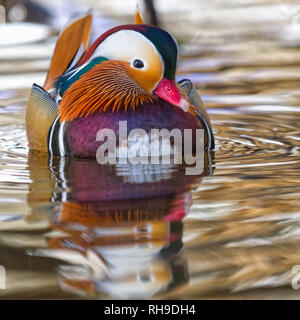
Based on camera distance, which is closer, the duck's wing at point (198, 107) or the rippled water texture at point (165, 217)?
the rippled water texture at point (165, 217)

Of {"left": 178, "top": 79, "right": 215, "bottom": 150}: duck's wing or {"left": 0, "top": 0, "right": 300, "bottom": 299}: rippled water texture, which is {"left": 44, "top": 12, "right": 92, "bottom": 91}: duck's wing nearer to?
{"left": 0, "top": 0, "right": 300, "bottom": 299}: rippled water texture

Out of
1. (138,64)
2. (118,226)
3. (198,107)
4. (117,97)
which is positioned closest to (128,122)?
(117,97)

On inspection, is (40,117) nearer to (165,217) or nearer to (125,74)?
(125,74)

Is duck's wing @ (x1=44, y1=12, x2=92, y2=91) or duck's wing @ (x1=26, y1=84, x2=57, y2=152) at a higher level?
duck's wing @ (x1=44, y1=12, x2=92, y2=91)

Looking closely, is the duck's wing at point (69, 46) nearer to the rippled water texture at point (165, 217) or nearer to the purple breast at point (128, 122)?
the rippled water texture at point (165, 217)

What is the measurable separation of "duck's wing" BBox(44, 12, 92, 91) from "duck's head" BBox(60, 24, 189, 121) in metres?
0.34

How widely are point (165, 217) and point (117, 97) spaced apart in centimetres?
110

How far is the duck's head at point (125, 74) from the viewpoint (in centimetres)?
414

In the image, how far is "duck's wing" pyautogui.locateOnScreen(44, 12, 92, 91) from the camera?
16.1 ft

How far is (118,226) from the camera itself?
3311 millimetres

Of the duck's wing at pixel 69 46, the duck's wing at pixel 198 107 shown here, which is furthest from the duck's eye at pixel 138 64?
the duck's wing at pixel 69 46

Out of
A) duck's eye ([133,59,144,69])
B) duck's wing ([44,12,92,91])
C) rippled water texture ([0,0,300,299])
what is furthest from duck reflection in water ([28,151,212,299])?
duck's wing ([44,12,92,91])

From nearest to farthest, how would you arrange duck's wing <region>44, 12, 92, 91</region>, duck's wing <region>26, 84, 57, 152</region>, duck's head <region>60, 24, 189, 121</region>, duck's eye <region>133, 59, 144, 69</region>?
1. duck's head <region>60, 24, 189, 121</region>
2. duck's eye <region>133, 59, 144, 69</region>
3. duck's wing <region>26, 84, 57, 152</region>
4. duck's wing <region>44, 12, 92, 91</region>

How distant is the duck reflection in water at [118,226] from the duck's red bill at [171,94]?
297mm
